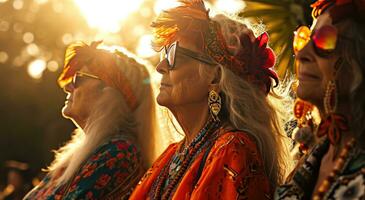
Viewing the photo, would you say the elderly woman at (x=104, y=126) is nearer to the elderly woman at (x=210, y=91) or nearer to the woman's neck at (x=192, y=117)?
the elderly woman at (x=210, y=91)

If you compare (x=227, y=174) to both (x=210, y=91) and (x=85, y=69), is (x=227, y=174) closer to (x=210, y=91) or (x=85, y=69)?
(x=210, y=91)

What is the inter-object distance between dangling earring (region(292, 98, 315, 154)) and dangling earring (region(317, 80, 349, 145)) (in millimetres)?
217

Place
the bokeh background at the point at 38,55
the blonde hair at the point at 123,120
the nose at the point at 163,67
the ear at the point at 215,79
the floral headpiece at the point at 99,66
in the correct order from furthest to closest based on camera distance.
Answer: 1. the bokeh background at the point at 38,55
2. the floral headpiece at the point at 99,66
3. the blonde hair at the point at 123,120
4. the nose at the point at 163,67
5. the ear at the point at 215,79

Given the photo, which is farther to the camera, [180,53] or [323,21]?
[180,53]

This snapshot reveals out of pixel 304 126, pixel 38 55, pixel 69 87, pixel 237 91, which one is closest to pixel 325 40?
pixel 304 126

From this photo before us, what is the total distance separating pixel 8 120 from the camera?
74.2ft

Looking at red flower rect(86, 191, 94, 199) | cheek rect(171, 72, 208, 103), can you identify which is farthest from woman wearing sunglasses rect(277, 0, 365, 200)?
red flower rect(86, 191, 94, 199)

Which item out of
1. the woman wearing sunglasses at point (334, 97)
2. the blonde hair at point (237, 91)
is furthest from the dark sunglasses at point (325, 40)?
the blonde hair at point (237, 91)

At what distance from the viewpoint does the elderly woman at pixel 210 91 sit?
13.0 ft

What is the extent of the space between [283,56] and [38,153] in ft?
58.5

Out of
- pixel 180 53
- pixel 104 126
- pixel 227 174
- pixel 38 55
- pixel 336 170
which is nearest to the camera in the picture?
pixel 336 170

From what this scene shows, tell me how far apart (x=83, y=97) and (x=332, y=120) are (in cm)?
277

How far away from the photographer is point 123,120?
5.23 m

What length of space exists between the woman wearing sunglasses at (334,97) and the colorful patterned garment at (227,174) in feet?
1.91
